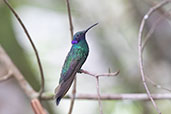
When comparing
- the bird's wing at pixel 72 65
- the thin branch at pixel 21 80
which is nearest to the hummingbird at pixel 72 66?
the bird's wing at pixel 72 65

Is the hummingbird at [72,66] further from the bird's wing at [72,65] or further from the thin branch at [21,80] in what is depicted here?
the thin branch at [21,80]

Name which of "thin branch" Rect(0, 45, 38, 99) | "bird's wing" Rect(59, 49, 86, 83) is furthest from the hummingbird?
"thin branch" Rect(0, 45, 38, 99)

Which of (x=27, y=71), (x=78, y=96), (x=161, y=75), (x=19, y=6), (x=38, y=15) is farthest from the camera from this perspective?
(x=38, y=15)

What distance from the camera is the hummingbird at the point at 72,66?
2.09ft

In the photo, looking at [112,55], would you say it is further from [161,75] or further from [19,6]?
[19,6]

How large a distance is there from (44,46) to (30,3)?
40cm

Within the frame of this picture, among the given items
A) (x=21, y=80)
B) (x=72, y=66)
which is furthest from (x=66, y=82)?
(x=21, y=80)

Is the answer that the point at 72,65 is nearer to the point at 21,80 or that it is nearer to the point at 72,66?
the point at 72,66

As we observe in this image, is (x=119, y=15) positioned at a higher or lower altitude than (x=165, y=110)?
higher

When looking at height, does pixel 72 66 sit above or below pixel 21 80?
above

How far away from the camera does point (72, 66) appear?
2.18 feet

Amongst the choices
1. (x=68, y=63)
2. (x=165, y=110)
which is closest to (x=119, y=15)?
(x=165, y=110)

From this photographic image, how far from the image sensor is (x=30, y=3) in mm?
2850

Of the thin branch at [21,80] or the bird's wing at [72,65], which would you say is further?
the thin branch at [21,80]
